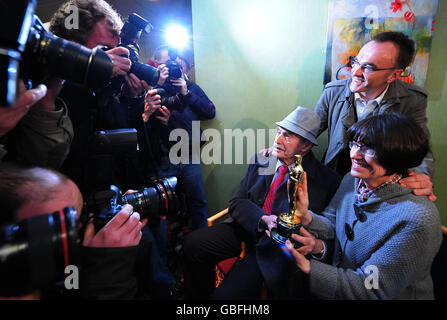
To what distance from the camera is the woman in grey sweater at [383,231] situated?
871 millimetres

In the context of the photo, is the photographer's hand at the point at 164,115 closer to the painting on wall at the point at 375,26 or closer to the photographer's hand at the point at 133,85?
the photographer's hand at the point at 133,85

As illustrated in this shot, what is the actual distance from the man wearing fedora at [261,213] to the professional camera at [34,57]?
3.87 feet

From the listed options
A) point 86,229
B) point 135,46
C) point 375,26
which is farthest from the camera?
point 375,26

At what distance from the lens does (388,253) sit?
35.0 inches

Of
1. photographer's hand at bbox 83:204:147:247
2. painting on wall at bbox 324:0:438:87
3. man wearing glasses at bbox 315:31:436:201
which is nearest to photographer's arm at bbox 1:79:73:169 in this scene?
photographer's hand at bbox 83:204:147:247

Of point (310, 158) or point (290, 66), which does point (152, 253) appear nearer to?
point (310, 158)

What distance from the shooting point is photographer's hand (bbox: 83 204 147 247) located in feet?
2.52

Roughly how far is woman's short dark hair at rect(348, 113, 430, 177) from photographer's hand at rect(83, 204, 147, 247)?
43.1 inches

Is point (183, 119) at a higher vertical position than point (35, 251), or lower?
higher

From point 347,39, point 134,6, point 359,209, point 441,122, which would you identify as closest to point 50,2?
point 134,6

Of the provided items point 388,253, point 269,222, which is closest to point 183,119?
point 269,222

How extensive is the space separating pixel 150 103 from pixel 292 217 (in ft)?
4.50

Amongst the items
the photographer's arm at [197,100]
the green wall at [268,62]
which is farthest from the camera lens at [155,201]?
the green wall at [268,62]

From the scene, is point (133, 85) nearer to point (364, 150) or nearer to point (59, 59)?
point (59, 59)
